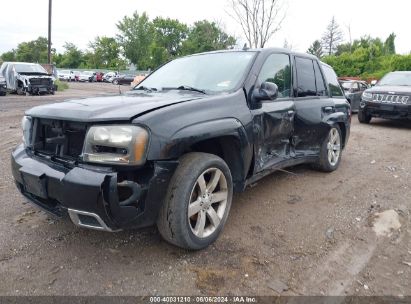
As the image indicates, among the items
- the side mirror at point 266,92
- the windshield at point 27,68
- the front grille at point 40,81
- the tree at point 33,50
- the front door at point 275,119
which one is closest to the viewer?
the side mirror at point 266,92

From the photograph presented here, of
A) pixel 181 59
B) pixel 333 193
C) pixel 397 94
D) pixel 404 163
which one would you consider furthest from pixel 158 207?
pixel 397 94

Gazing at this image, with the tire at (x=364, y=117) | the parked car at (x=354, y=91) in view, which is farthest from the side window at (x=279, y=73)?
the parked car at (x=354, y=91)

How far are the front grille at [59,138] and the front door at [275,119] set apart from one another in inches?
61.1

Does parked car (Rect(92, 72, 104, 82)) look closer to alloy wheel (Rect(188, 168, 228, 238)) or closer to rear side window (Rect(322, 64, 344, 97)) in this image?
rear side window (Rect(322, 64, 344, 97))

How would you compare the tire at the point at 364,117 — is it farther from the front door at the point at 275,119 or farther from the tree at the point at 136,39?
the tree at the point at 136,39

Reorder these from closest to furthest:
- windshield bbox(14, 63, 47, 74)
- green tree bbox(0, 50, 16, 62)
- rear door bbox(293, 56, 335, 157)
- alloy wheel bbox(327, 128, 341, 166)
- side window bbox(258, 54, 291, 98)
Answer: side window bbox(258, 54, 291, 98)
rear door bbox(293, 56, 335, 157)
alloy wheel bbox(327, 128, 341, 166)
windshield bbox(14, 63, 47, 74)
green tree bbox(0, 50, 16, 62)

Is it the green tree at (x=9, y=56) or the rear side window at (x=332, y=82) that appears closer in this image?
the rear side window at (x=332, y=82)

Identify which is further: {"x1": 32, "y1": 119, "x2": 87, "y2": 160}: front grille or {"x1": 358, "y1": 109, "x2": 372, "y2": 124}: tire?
{"x1": 358, "y1": 109, "x2": 372, "y2": 124}: tire

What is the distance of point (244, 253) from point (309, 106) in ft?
7.42

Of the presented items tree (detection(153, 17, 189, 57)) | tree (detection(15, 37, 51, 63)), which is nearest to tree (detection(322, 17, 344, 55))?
tree (detection(153, 17, 189, 57))

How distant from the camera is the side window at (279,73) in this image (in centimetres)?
374

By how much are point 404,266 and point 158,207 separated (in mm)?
1937

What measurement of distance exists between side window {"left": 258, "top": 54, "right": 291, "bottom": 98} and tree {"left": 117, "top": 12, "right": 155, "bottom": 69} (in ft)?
213

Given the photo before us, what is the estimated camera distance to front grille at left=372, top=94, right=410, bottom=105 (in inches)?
367
